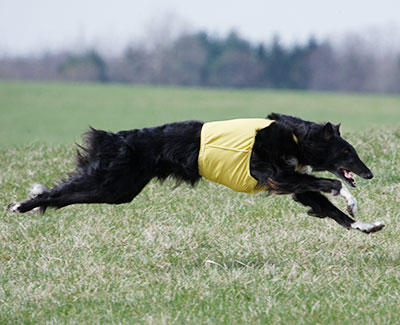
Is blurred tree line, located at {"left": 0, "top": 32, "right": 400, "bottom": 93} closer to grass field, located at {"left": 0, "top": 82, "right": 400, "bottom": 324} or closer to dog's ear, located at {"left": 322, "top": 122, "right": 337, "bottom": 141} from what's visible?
grass field, located at {"left": 0, "top": 82, "right": 400, "bottom": 324}

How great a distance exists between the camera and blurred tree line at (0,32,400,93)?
5130 cm

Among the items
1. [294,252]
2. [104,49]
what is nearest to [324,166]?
[294,252]

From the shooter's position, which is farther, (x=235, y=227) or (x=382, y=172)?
(x=382, y=172)

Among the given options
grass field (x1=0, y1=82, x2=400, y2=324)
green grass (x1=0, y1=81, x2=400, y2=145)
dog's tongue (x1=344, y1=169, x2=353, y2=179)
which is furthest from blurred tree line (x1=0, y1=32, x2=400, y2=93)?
dog's tongue (x1=344, y1=169, x2=353, y2=179)

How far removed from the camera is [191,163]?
504 cm

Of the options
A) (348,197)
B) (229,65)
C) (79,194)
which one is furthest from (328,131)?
(229,65)

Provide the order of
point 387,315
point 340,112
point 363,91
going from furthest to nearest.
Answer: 1. point 363,91
2. point 340,112
3. point 387,315

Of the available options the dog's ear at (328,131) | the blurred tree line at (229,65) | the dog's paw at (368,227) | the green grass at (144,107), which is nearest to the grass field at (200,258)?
the dog's paw at (368,227)

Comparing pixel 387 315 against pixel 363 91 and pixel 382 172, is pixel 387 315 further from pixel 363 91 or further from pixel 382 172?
pixel 363 91

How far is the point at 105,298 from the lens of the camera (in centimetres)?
443

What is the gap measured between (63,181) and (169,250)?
1.15 meters

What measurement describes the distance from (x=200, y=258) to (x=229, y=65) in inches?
2042

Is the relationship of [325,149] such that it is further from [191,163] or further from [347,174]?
[191,163]

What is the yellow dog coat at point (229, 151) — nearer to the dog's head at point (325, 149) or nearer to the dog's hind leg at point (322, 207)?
the dog's head at point (325, 149)
